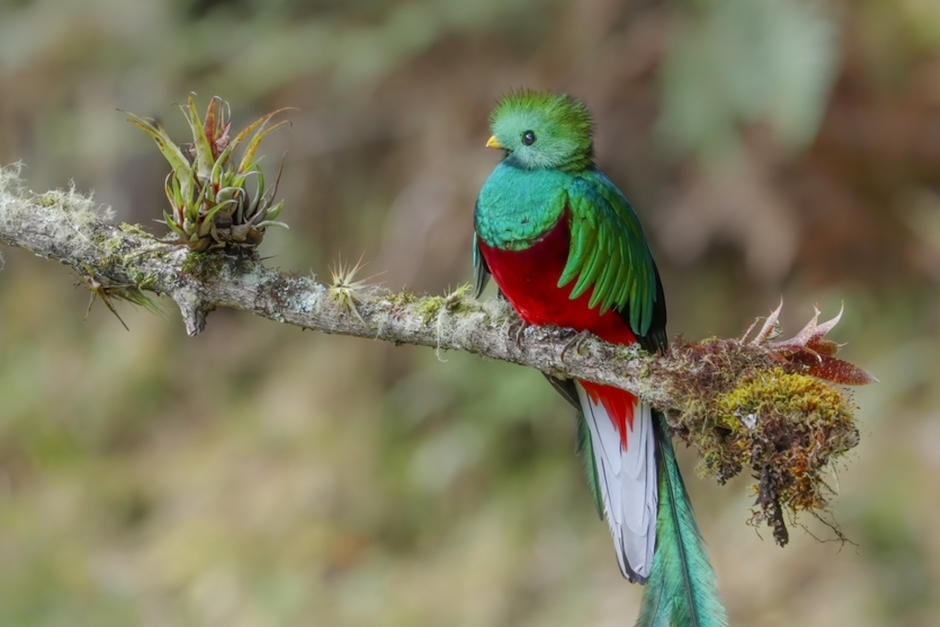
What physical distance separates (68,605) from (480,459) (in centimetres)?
179

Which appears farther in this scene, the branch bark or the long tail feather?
the long tail feather

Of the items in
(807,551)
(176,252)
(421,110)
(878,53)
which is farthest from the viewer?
(421,110)

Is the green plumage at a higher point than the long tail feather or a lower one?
higher

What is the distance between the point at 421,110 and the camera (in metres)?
5.25

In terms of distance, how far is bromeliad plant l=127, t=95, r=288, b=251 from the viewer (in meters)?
1.74

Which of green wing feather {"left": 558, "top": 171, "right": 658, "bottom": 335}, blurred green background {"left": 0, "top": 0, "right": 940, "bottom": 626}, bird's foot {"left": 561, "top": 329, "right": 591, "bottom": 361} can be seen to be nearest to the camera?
bird's foot {"left": 561, "top": 329, "right": 591, "bottom": 361}

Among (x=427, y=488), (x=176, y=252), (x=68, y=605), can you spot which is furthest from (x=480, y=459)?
(x=176, y=252)

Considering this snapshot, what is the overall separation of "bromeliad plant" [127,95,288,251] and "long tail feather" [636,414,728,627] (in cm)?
90

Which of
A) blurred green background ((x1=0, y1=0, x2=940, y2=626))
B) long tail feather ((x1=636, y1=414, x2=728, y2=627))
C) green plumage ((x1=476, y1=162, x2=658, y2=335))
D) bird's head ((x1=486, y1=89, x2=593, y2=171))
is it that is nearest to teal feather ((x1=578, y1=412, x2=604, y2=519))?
long tail feather ((x1=636, y1=414, x2=728, y2=627))

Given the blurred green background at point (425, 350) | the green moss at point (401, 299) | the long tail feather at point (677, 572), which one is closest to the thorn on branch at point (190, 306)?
the green moss at point (401, 299)

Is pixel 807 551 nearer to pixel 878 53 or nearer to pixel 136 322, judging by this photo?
pixel 878 53

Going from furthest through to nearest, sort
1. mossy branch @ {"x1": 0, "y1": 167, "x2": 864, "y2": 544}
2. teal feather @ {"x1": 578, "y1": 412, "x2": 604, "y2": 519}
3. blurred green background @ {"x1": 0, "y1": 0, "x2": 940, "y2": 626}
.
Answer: blurred green background @ {"x1": 0, "y1": 0, "x2": 940, "y2": 626} → teal feather @ {"x1": 578, "y1": 412, "x2": 604, "y2": 519} → mossy branch @ {"x1": 0, "y1": 167, "x2": 864, "y2": 544}

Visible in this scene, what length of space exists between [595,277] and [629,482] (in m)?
0.42

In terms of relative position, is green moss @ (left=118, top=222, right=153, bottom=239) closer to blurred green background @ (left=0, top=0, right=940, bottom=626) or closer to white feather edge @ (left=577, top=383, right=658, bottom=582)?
white feather edge @ (left=577, top=383, right=658, bottom=582)
